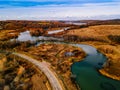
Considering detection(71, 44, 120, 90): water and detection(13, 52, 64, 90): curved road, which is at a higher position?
detection(13, 52, 64, 90): curved road

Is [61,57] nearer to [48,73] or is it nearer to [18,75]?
[48,73]

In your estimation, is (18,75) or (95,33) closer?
(18,75)

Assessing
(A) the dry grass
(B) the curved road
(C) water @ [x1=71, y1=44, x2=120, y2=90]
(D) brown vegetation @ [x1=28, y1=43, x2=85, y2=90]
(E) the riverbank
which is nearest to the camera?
(B) the curved road

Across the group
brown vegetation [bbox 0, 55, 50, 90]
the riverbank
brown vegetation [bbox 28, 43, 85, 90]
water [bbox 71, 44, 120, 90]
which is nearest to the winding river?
water [bbox 71, 44, 120, 90]

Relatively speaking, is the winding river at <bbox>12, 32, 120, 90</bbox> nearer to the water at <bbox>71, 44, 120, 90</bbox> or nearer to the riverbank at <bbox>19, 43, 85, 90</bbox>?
the water at <bbox>71, 44, 120, 90</bbox>

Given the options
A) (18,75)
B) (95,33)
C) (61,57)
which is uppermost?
(18,75)

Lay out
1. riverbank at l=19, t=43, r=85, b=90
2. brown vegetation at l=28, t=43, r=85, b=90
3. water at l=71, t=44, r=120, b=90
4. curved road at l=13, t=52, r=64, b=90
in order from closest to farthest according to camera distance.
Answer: curved road at l=13, t=52, r=64, b=90, water at l=71, t=44, r=120, b=90, riverbank at l=19, t=43, r=85, b=90, brown vegetation at l=28, t=43, r=85, b=90

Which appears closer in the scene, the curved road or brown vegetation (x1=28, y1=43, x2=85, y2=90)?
the curved road

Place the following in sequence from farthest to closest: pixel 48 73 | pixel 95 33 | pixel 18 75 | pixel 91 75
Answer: pixel 95 33 → pixel 91 75 → pixel 48 73 → pixel 18 75

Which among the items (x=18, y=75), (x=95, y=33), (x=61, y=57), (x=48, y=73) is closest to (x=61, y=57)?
(x=61, y=57)

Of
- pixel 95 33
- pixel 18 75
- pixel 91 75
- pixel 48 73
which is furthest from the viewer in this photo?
pixel 95 33

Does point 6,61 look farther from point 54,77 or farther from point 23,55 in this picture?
point 54,77
